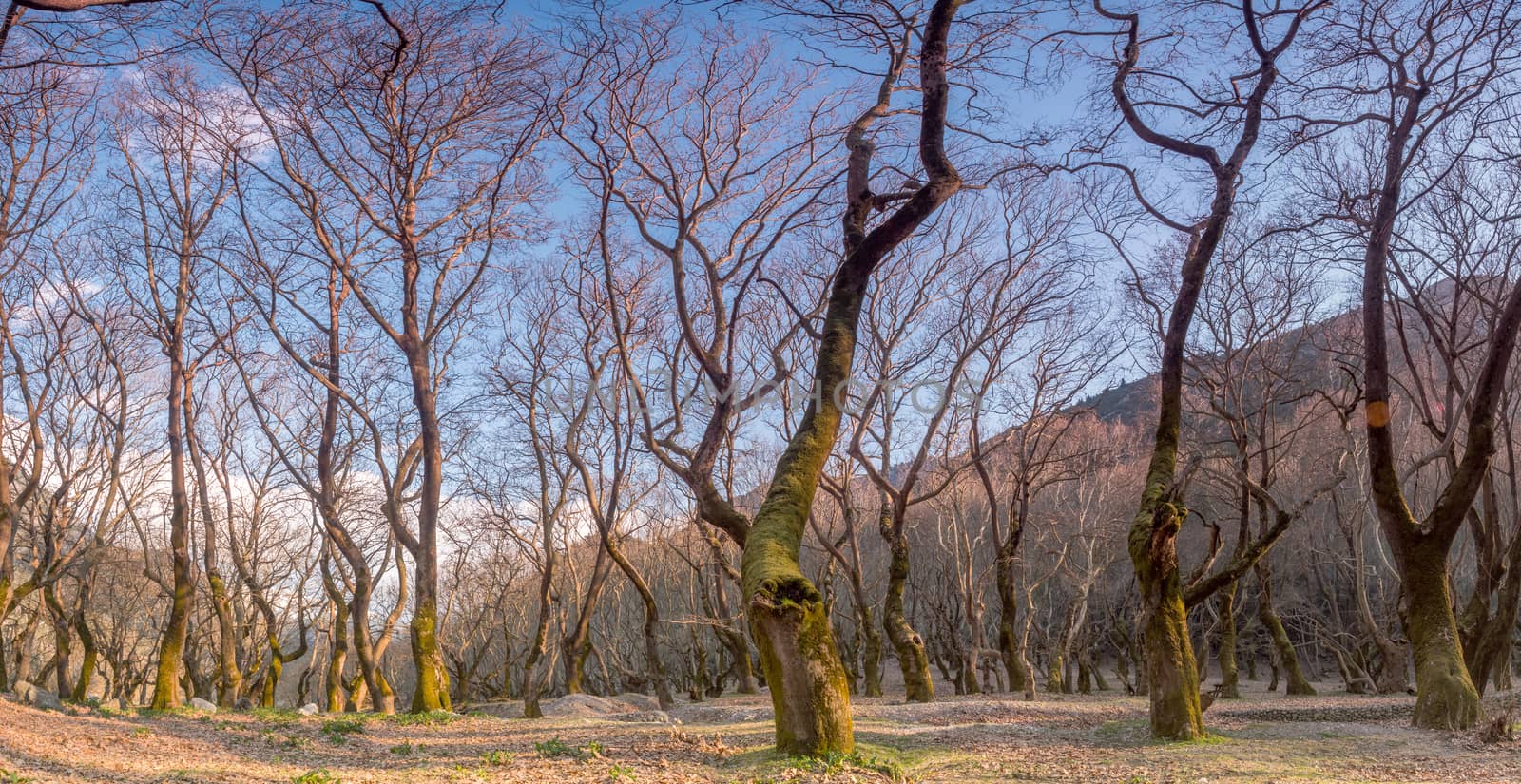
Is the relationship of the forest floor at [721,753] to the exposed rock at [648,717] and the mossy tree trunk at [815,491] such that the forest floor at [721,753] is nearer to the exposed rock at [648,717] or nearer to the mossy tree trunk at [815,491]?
the mossy tree trunk at [815,491]

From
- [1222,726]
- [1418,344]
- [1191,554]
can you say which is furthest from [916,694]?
[1418,344]

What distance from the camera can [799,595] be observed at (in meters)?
6.21

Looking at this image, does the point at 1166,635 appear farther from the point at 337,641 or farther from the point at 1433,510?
the point at 337,641

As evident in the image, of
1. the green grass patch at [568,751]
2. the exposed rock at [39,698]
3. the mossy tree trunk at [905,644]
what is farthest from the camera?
the mossy tree trunk at [905,644]

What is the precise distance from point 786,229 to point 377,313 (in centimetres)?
716

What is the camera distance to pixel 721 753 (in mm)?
7203

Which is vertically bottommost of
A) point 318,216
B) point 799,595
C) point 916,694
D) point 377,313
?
point 916,694

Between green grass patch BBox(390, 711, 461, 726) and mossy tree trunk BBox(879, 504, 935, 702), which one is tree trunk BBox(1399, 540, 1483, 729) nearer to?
mossy tree trunk BBox(879, 504, 935, 702)

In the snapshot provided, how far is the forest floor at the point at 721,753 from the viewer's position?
20.0 ft

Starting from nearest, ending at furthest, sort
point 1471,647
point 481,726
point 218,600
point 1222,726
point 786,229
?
1. point 1222,726
2. point 1471,647
3. point 481,726
4. point 786,229
5. point 218,600

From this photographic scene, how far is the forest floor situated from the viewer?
6090 mm

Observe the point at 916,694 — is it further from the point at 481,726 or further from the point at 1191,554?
the point at 1191,554

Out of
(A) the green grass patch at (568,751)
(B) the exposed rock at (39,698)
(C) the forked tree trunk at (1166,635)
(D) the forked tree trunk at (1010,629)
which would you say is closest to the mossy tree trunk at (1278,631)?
(D) the forked tree trunk at (1010,629)

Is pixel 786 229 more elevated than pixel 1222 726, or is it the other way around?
pixel 786 229
